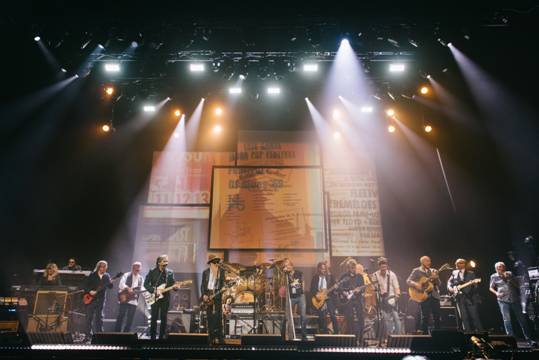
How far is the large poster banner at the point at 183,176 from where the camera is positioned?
1051 cm

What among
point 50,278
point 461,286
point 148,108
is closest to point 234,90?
point 148,108

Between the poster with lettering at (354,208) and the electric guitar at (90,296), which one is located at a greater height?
the poster with lettering at (354,208)

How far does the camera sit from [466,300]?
7836 mm

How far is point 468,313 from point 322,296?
3157mm

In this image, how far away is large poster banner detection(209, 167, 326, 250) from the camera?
33.0 ft

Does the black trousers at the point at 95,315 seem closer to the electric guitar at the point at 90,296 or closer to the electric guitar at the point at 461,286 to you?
the electric guitar at the point at 90,296

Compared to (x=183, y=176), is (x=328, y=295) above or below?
below

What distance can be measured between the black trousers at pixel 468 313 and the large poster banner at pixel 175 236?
21.0ft

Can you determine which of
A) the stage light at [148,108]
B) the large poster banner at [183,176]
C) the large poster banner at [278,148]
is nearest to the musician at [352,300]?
the large poster banner at [278,148]

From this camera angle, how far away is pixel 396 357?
396cm

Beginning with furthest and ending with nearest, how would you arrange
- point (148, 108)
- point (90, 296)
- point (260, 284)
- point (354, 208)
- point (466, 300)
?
point (148, 108), point (354, 208), point (466, 300), point (90, 296), point (260, 284)

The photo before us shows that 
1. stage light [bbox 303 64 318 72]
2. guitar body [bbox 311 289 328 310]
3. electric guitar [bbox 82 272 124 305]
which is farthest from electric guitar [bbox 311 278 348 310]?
stage light [bbox 303 64 318 72]

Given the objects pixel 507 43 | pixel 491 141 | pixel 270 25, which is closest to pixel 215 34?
pixel 270 25

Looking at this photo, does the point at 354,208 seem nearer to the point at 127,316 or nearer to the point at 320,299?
the point at 320,299
